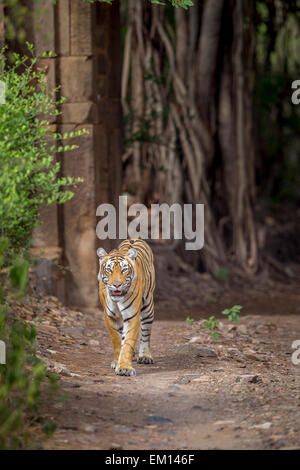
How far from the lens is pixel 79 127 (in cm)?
802

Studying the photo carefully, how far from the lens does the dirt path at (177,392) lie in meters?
4.14

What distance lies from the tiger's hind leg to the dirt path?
9 centimetres

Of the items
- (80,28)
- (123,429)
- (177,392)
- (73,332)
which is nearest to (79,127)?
(80,28)

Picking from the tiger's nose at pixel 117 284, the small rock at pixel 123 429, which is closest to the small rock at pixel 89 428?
the small rock at pixel 123 429

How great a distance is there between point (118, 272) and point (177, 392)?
2.97 feet

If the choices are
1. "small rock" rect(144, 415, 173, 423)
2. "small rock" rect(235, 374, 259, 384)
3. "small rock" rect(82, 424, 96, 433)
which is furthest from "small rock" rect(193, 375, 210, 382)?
"small rock" rect(82, 424, 96, 433)

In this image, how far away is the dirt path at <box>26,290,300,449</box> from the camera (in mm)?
4137

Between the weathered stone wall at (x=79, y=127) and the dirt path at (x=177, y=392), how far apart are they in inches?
28.5

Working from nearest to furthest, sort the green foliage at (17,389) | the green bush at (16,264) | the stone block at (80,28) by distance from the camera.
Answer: the green foliage at (17,389)
the green bush at (16,264)
the stone block at (80,28)

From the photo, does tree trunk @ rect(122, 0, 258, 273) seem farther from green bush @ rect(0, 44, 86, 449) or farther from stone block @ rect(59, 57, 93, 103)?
green bush @ rect(0, 44, 86, 449)

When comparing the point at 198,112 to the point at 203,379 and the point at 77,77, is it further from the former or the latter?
the point at 203,379

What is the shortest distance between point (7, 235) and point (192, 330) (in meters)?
3.02

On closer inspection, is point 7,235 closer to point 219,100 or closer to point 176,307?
point 176,307

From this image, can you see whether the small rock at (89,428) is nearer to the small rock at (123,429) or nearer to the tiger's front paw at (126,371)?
the small rock at (123,429)
